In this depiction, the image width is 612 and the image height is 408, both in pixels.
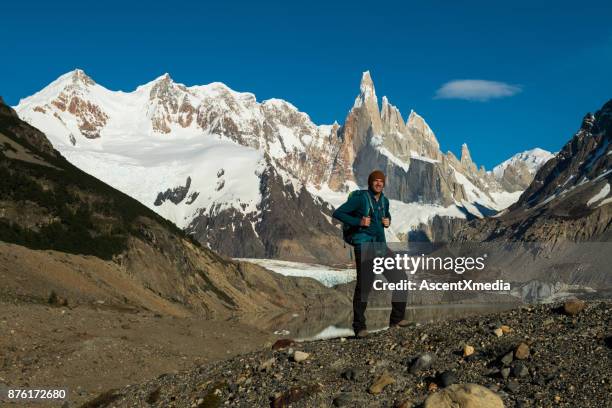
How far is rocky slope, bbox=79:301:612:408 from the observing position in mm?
14477

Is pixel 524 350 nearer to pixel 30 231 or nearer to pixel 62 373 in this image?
pixel 62 373

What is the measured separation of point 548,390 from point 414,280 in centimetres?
811

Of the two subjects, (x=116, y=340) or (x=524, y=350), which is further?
(x=116, y=340)

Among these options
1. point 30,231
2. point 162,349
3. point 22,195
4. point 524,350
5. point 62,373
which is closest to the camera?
point 524,350

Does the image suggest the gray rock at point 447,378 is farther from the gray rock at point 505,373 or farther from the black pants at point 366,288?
the black pants at point 366,288

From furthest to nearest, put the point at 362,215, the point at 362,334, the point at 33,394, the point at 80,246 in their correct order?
the point at 80,246 → the point at 33,394 → the point at 362,334 → the point at 362,215

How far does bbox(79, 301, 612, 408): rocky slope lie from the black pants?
63 centimetres

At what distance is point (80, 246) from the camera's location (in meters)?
143

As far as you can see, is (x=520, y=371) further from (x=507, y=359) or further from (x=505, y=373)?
(x=507, y=359)

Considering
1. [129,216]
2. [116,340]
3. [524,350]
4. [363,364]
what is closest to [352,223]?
[363,364]

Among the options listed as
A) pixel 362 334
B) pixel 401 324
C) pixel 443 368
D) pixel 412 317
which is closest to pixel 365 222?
pixel 362 334

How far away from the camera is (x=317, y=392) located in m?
16.7

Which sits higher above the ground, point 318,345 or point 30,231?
point 30,231

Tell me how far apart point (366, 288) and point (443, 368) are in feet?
13.4
